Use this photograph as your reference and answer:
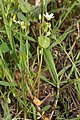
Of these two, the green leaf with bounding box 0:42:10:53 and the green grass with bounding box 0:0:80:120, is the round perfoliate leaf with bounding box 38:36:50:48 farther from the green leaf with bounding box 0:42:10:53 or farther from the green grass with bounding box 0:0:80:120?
the green leaf with bounding box 0:42:10:53

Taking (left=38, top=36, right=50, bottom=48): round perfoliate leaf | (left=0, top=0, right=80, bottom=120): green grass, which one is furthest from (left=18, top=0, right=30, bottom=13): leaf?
(left=38, top=36, right=50, bottom=48): round perfoliate leaf

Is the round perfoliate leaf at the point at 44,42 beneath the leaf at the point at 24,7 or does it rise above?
beneath

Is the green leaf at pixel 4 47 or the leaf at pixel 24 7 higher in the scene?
the leaf at pixel 24 7

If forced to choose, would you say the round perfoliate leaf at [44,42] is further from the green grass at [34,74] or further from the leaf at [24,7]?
the leaf at [24,7]

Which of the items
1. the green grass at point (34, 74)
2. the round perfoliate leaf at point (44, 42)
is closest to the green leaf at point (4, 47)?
the green grass at point (34, 74)

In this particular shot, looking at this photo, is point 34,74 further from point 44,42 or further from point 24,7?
point 24,7

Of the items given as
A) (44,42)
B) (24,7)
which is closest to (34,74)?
(44,42)

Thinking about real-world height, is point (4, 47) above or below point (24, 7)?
below

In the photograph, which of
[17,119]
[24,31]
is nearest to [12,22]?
[24,31]

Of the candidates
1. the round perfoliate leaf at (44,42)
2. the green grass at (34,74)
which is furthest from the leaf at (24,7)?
the round perfoliate leaf at (44,42)
